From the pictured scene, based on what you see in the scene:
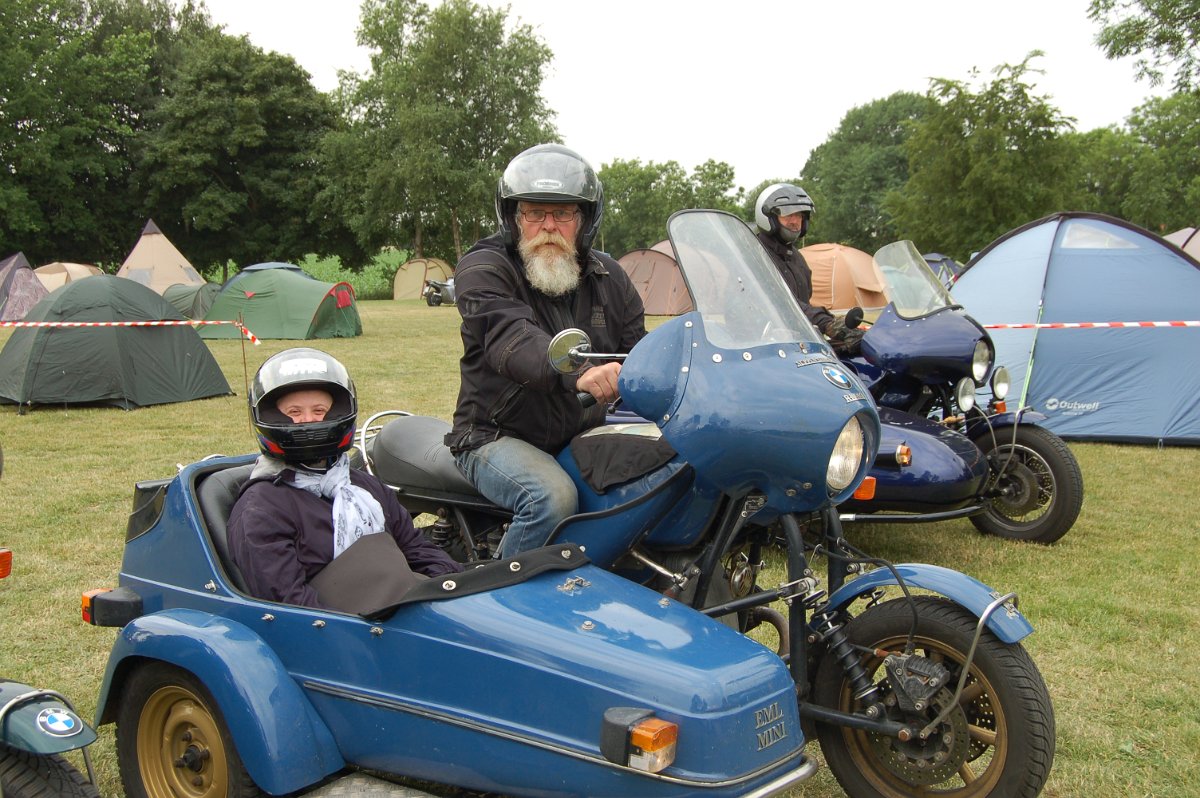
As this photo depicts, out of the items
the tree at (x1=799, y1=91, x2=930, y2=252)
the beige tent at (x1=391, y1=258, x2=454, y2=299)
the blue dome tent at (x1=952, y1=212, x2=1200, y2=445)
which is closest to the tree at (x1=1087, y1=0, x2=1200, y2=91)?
the blue dome tent at (x1=952, y1=212, x2=1200, y2=445)

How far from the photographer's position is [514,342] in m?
3.43

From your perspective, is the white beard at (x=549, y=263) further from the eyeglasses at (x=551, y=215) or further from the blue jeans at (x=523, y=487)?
the blue jeans at (x=523, y=487)

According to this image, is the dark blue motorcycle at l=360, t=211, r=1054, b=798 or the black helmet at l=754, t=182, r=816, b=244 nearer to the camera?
the dark blue motorcycle at l=360, t=211, r=1054, b=798

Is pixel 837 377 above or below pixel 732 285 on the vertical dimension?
below

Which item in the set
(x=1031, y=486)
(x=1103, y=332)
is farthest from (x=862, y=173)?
(x=1031, y=486)

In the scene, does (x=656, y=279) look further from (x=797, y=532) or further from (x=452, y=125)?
(x=797, y=532)

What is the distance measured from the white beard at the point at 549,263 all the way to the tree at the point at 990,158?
2884cm

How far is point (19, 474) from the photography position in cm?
862

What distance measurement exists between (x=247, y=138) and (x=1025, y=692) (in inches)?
1831

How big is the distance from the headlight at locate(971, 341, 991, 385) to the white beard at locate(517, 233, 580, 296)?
3.88 m

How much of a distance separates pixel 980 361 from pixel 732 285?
424 centimetres

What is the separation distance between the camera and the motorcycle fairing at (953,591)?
2.99 meters

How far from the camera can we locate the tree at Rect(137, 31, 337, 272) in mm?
44156

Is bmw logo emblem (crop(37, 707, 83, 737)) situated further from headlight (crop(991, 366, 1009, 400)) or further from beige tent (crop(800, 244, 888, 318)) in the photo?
beige tent (crop(800, 244, 888, 318))
